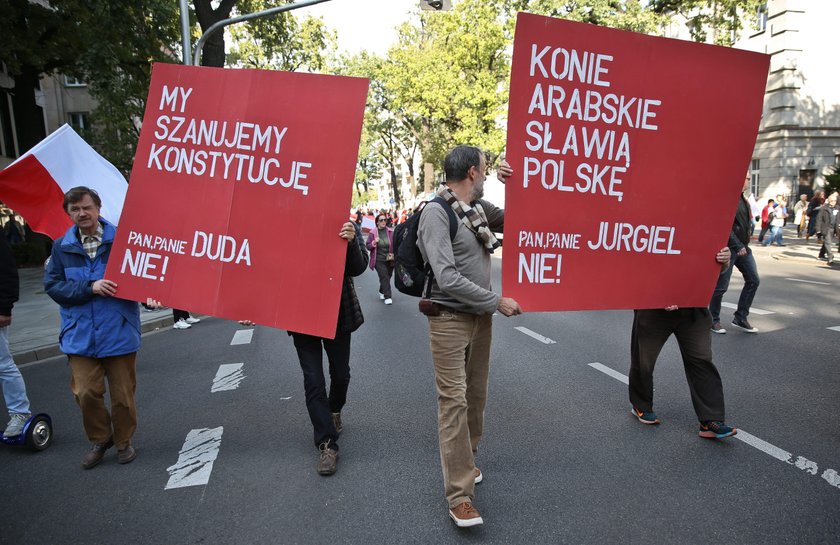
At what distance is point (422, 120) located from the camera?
36812mm

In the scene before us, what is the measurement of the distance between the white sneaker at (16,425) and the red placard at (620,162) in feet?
12.7

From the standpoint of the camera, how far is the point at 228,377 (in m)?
5.98

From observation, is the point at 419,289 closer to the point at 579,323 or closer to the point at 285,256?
the point at 285,256

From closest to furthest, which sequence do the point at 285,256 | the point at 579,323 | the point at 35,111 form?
the point at 285,256 → the point at 579,323 → the point at 35,111

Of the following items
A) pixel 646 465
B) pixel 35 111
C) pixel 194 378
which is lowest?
pixel 194 378

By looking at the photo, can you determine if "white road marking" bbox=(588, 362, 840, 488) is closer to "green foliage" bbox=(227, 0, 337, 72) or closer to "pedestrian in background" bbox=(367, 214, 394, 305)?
"pedestrian in background" bbox=(367, 214, 394, 305)

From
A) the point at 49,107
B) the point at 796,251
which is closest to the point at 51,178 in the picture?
the point at 796,251

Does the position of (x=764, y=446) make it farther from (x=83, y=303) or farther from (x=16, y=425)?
(x=16, y=425)

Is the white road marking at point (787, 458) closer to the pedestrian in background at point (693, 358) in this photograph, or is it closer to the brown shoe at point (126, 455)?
the pedestrian in background at point (693, 358)

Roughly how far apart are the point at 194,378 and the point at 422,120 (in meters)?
32.9

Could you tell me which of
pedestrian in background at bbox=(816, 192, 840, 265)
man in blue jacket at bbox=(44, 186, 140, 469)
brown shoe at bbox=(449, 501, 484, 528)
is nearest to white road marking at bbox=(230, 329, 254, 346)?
man in blue jacket at bbox=(44, 186, 140, 469)

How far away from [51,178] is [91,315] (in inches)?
60.0

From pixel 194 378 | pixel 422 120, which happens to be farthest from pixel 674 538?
pixel 422 120

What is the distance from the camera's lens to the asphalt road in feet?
9.50
